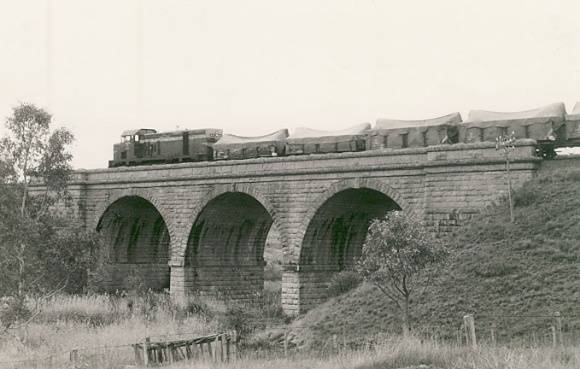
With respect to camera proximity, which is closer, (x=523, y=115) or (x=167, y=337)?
(x=167, y=337)

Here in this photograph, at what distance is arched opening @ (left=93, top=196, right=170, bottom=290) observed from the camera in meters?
44.1

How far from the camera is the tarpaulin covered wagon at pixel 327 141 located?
117 feet

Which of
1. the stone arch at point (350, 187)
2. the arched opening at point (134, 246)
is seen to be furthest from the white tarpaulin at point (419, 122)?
the arched opening at point (134, 246)

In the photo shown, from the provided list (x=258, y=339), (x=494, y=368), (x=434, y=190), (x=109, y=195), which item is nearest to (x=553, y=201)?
(x=434, y=190)

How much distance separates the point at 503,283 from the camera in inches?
993

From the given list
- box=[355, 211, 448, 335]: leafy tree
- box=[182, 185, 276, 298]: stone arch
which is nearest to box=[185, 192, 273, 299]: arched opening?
box=[182, 185, 276, 298]: stone arch

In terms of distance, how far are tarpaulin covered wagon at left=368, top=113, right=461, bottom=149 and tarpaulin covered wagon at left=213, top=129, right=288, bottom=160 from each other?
5.15 meters

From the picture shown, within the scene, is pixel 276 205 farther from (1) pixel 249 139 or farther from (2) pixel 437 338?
(2) pixel 437 338

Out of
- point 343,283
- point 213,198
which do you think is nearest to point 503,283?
point 343,283

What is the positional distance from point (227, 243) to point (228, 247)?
10.8 inches

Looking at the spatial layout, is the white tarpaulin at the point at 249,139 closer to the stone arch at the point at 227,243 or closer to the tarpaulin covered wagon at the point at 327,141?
the tarpaulin covered wagon at the point at 327,141

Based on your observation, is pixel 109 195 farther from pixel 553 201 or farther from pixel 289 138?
pixel 553 201

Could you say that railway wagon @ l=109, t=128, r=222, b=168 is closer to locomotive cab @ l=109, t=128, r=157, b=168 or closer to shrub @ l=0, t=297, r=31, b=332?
locomotive cab @ l=109, t=128, r=157, b=168

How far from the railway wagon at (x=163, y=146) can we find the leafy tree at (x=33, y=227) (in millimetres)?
15528
